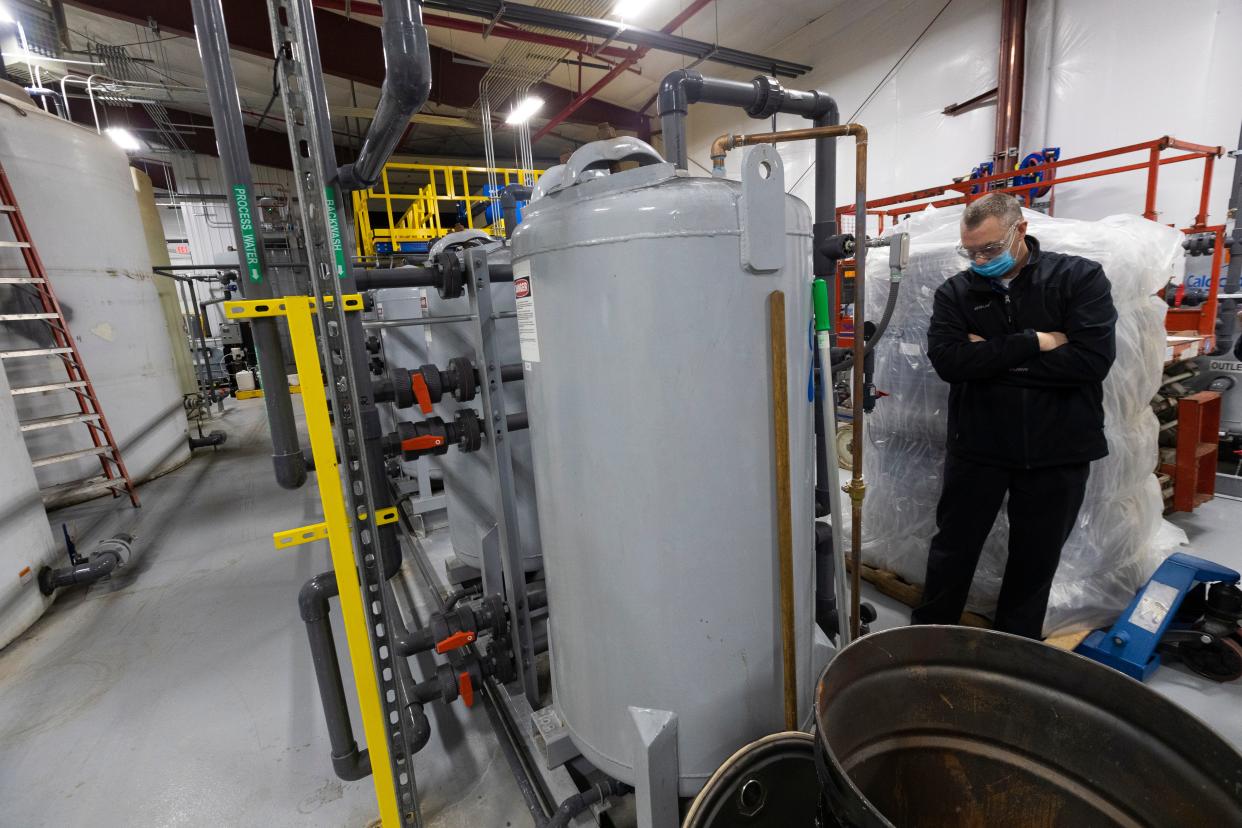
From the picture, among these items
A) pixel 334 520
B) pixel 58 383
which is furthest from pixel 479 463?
pixel 58 383

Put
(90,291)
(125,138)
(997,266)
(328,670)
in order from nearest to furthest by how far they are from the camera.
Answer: (328,670)
(997,266)
(90,291)
(125,138)

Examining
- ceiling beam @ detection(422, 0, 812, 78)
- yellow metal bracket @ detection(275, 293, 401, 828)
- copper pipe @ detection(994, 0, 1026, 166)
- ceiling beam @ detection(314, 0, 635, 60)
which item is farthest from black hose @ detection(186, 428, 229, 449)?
copper pipe @ detection(994, 0, 1026, 166)

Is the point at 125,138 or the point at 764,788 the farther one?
the point at 125,138

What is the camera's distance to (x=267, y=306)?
0.96 meters

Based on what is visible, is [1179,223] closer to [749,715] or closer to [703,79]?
[703,79]

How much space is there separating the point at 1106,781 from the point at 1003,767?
14cm

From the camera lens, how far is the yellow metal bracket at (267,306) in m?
0.93

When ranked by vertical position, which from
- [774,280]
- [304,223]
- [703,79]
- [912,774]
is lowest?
[912,774]

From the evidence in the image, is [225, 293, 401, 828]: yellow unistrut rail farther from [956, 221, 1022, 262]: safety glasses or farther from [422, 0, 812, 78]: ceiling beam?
[422, 0, 812, 78]: ceiling beam

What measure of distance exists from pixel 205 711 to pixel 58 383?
2725mm

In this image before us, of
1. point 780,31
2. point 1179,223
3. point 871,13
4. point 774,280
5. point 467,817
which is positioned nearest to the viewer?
point 774,280

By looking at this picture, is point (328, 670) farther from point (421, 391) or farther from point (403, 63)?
point (403, 63)

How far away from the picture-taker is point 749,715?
100cm

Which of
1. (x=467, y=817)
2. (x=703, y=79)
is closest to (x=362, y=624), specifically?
(x=467, y=817)
